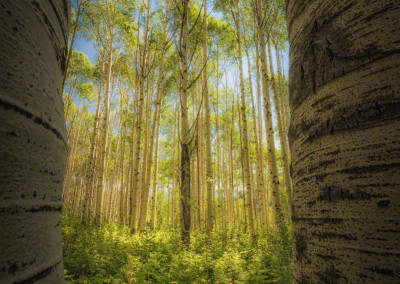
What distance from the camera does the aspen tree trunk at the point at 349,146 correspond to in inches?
12.6

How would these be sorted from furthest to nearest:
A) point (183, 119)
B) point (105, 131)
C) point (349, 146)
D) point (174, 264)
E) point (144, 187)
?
point (105, 131) < point (144, 187) < point (183, 119) < point (174, 264) < point (349, 146)

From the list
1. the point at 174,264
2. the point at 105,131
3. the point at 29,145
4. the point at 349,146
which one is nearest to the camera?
the point at 29,145

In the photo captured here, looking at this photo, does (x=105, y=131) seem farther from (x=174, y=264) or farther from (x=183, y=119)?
(x=174, y=264)

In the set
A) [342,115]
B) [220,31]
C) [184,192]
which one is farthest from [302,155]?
[220,31]

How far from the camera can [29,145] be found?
9.1 inches

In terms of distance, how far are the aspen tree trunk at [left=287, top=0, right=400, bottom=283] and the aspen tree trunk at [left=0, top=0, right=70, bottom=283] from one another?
448mm

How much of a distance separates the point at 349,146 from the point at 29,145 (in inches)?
19.1

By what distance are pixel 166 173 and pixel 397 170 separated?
22.8 meters

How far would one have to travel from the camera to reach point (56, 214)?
11.6 inches

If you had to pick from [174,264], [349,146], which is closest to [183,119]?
[174,264]

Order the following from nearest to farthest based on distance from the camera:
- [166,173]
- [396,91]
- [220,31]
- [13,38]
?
[13,38] → [396,91] → [220,31] → [166,173]

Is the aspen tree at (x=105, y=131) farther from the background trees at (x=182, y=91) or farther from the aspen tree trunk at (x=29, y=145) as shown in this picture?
the aspen tree trunk at (x=29, y=145)

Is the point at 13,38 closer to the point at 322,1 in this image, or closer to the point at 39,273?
the point at 39,273

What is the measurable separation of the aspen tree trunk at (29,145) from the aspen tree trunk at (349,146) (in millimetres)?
448
